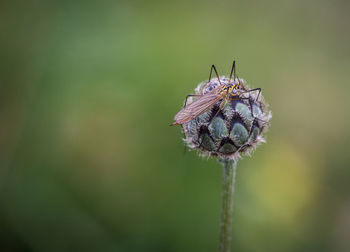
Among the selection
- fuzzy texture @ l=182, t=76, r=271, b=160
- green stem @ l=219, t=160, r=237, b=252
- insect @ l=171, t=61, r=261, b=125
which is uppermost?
insect @ l=171, t=61, r=261, b=125

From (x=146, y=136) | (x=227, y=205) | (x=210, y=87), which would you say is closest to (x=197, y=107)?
(x=210, y=87)

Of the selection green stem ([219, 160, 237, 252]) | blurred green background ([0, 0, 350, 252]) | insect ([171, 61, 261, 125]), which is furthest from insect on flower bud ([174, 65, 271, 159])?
blurred green background ([0, 0, 350, 252])

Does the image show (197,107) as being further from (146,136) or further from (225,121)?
(146,136)

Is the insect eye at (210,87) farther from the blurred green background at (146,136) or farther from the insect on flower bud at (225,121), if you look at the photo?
the blurred green background at (146,136)

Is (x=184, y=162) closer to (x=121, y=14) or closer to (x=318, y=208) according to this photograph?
(x=318, y=208)

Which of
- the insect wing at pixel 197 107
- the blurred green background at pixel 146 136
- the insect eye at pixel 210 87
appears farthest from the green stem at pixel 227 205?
the blurred green background at pixel 146 136

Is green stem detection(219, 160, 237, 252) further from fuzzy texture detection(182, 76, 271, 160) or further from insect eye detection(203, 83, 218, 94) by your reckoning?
insect eye detection(203, 83, 218, 94)
